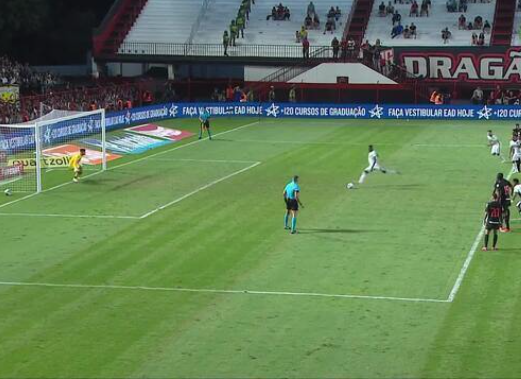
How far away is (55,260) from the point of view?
96.1ft

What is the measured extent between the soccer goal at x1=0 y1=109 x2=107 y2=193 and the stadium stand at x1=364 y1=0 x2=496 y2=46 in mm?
32423

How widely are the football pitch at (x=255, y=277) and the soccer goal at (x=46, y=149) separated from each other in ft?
3.66

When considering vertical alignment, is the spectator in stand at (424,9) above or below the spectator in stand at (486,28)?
above

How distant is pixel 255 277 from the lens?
2727 centimetres

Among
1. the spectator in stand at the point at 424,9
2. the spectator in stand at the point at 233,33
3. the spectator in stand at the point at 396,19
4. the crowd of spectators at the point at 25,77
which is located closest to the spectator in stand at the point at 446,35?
the spectator in stand at the point at 424,9

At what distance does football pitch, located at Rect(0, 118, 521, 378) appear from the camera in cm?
2084

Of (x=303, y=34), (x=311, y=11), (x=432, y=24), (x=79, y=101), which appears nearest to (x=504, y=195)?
(x=79, y=101)

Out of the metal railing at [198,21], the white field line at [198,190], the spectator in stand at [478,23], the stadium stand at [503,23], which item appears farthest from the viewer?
the metal railing at [198,21]

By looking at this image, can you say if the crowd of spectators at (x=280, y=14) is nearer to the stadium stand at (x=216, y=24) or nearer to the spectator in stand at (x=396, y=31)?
the stadium stand at (x=216, y=24)

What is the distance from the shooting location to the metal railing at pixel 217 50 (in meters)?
79.6

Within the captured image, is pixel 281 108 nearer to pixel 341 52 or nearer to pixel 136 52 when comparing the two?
pixel 341 52

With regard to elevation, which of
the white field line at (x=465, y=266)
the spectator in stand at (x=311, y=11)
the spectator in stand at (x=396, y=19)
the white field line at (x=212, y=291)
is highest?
the spectator in stand at (x=311, y=11)

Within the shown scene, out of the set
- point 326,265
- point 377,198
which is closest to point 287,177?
point 377,198

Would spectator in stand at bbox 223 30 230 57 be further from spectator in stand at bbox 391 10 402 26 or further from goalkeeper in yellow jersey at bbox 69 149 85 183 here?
goalkeeper in yellow jersey at bbox 69 149 85 183
